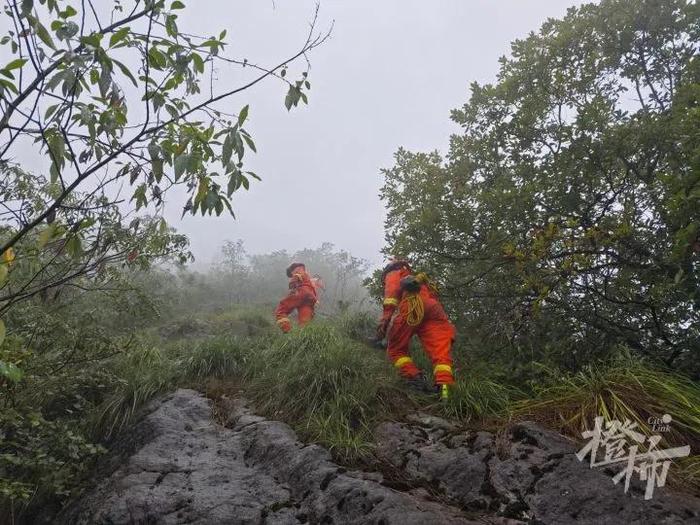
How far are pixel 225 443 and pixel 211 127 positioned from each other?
3019 mm

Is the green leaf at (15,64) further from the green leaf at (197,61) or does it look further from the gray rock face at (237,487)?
the gray rock face at (237,487)

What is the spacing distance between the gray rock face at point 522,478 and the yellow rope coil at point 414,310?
1314 millimetres

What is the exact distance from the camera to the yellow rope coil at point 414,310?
192 inches

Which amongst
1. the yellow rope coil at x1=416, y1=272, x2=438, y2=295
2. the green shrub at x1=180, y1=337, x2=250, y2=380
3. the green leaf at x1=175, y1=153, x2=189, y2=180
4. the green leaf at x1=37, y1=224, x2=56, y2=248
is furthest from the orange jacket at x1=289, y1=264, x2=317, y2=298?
the green leaf at x1=175, y1=153, x2=189, y2=180

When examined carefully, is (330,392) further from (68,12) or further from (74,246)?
(68,12)

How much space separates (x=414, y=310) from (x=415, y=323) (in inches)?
5.8

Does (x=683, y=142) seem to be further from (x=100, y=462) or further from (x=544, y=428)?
(x=100, y=462)

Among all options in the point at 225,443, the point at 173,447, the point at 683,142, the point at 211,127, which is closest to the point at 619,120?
the point at 683,142

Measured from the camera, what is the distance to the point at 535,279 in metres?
3.88

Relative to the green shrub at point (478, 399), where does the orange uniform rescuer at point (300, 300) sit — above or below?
above

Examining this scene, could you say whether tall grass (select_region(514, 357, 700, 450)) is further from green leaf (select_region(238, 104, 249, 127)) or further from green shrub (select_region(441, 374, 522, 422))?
green leaf (select_region(238, 104, 249, 127))

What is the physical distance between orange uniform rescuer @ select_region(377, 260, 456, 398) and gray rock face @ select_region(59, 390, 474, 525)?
158 cm

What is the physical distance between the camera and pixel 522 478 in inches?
116

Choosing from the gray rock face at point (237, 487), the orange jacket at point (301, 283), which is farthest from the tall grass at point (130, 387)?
the orange jacket at point (301, 283)
